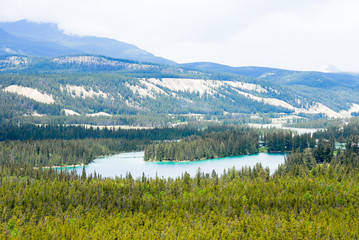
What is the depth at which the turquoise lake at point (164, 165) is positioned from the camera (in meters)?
150

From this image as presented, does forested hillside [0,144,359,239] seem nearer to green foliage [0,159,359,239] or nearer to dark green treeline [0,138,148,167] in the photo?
green foliage [0,159,359,239]

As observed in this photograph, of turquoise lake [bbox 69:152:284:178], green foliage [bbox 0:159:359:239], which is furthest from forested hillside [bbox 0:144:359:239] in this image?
turquoise lake [bbox 69:152:284:178]

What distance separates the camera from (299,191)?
3413 inches

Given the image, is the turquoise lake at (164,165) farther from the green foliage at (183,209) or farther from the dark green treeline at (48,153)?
the green foliage at (183,209)

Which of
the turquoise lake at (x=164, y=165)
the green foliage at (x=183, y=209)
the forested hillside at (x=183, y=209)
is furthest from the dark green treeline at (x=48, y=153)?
the green foliage at (x=183, y=209)

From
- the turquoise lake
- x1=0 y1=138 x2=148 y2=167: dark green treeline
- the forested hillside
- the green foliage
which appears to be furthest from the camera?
x1=0 y1=138 x2=148 y2=167: dark green treeline

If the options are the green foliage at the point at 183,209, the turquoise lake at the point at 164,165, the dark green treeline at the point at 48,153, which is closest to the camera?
the green foliage at the point at 183,209

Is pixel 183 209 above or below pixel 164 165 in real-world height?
above

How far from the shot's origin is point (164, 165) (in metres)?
171

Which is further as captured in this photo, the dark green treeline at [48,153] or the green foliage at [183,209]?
the dark green treeline at [48,153]

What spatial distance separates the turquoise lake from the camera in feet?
493

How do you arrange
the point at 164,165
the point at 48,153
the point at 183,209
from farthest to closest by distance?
the point at 48,153, the point at 164,165, the point at 183,209

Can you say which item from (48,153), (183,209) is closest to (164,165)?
(48,153)

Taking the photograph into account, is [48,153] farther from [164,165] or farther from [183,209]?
[183,209]
